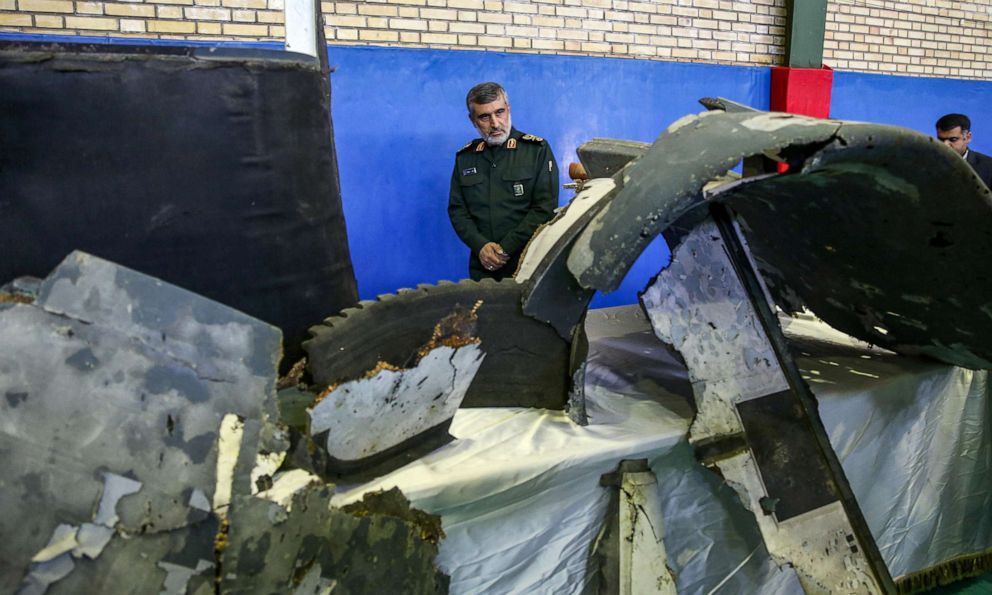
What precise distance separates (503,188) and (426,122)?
1.25 metres

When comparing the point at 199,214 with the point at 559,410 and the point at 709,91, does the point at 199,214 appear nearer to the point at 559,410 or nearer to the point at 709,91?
the point at 559,410

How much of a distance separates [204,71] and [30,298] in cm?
50

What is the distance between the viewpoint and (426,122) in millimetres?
4188

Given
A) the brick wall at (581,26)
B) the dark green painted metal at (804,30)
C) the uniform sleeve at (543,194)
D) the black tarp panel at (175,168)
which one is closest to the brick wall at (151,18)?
the brick wall at (581,26)

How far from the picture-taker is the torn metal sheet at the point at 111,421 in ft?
3.10

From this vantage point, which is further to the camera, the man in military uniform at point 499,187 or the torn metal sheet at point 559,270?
the man in military uniform at point 499,187

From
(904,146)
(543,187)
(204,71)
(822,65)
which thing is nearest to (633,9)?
(822,65)

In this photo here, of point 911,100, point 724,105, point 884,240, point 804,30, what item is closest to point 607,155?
point 724,105

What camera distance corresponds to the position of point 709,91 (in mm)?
4992

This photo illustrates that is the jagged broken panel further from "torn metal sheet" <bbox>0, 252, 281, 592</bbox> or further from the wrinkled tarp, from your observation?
"torn metal sheet" <bbox>0, 252, 281, 592</bbox>

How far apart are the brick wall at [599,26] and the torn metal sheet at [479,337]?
2.81 metres

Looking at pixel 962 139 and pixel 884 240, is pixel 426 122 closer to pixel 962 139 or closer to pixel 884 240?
pixel 962 139

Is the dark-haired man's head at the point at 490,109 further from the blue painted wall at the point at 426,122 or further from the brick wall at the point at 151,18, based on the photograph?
the brick wall at the point at 151,18

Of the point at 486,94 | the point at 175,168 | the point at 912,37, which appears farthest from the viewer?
the point at 912,37
